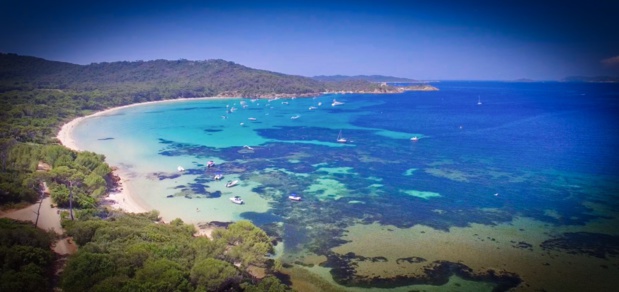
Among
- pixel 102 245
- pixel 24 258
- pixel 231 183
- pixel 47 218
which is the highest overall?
pixel 24 258

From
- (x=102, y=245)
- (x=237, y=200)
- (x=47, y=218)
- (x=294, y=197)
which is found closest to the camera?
(x=102, y=245)

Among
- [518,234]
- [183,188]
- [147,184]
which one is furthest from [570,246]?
[147,184]

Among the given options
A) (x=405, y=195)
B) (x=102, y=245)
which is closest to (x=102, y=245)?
(x=102, y=245)

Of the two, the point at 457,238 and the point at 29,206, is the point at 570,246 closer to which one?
the point at 457,238

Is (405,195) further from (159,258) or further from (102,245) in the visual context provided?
(102,245)

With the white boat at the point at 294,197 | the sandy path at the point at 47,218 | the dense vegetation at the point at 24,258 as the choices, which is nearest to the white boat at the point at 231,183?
the white boat at the point at 294,197
